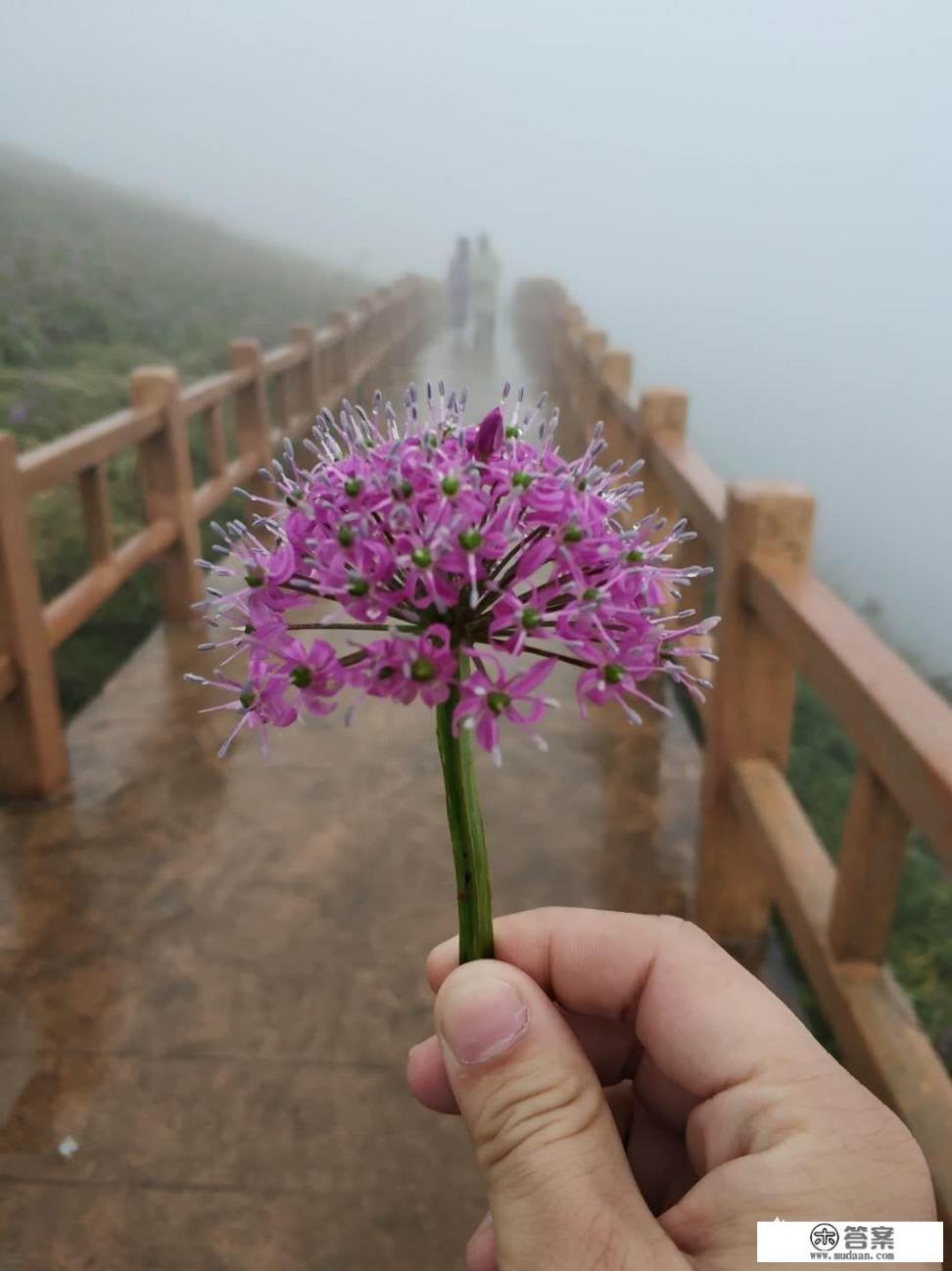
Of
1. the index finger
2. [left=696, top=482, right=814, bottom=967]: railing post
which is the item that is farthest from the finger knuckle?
[left=696, top=482, right=814, bottom=967]: railing post

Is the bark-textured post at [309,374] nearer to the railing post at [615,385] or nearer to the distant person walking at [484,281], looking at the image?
the railing post at [615,385]

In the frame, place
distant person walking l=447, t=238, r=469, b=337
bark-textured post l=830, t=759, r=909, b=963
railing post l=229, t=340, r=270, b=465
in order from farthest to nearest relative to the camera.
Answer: distant person walking l=447, t=238, r=469, b=337
railing post l=229, t=340, r=270, b=465
bark-textured post l=830, t=759, r=909, b=963

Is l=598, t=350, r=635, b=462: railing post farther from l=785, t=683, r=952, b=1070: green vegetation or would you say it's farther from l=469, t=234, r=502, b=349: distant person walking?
l=469, t=234, r=502, b=349: distant person walking

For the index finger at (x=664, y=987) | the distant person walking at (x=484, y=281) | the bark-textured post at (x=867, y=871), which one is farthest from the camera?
the distant person walking at (x=484, y=281)

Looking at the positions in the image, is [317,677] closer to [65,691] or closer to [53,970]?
[53,970]

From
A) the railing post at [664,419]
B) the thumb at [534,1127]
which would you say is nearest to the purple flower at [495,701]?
the thumb at [534,1127]

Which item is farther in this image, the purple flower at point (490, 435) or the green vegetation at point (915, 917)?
the green vegetation at point (915, 917)

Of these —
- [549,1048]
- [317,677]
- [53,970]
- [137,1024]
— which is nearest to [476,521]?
[317,677]
